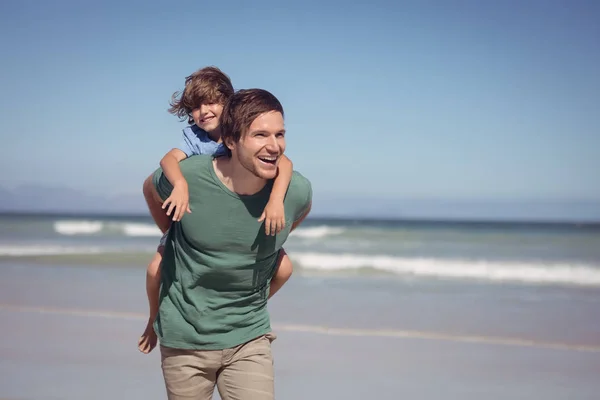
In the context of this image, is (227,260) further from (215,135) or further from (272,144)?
(215,135)

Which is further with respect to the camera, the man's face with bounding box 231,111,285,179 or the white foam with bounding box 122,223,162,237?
the white foam with bounding box 122,223,162,237

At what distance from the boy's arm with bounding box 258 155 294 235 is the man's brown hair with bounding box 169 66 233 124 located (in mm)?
922

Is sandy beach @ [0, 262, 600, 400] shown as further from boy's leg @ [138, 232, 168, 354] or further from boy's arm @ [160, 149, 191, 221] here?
boy's arm @ [160, 149, 191, 221]

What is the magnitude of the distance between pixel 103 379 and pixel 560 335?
183 inches

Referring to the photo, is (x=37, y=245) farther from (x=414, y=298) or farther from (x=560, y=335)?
(x=560, y=335)

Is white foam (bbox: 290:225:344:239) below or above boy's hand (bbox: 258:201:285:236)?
below

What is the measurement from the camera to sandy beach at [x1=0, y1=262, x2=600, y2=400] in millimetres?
5121

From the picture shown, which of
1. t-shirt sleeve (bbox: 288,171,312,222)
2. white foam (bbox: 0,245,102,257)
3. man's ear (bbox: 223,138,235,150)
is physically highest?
man's ear (bbox: 223,138,235,150)

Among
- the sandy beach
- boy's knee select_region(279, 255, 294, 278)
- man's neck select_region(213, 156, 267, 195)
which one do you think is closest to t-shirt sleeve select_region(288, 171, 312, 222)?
man's neck select_region(213, 156, 267, 195)

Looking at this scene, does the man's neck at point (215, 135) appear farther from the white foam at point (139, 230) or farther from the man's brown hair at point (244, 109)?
the white foam at point (139, 230)

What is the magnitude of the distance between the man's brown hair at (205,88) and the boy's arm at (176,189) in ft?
2.43

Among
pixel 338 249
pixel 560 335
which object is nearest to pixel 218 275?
pixel 560 335

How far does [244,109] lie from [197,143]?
783 millimetres

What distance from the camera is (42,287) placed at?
1001 cm
